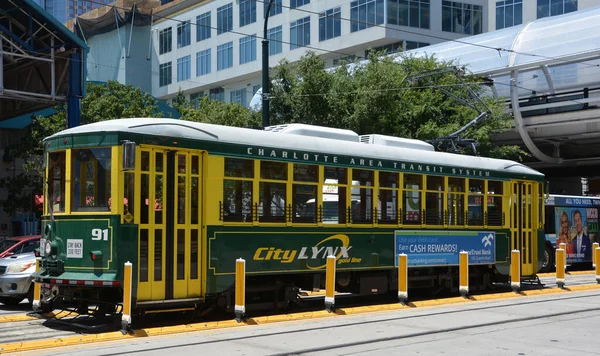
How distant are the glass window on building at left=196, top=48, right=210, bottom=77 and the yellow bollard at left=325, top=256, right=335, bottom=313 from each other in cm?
5554

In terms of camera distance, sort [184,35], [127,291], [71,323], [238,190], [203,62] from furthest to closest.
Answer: [184,35]
[203,62]
[238,190]
[71,323]
[127,291]

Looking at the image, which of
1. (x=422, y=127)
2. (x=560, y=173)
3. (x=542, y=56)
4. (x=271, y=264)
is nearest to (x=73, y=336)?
(x=271, y=264)

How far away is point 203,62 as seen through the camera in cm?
6831

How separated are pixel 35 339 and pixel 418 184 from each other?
8552 millimetres

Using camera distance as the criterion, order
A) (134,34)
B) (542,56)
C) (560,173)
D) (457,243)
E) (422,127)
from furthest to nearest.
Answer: (134,34), (560,173), (542,56), (422,127), (457,243)

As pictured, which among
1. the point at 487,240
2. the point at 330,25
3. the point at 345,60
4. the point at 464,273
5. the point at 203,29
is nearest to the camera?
the point at 464,273

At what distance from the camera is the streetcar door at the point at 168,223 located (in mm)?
12016

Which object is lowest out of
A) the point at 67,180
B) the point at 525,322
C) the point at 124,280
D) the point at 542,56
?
the point at 525,322

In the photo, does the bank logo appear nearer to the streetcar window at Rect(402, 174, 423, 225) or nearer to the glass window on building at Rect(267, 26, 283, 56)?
the streetcar window at Rect(402, 174, 423, 225)

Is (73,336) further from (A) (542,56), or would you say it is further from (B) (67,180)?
(A) (542,56)

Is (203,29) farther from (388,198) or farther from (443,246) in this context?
(388,198)

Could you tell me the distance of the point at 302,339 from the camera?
1123 cm

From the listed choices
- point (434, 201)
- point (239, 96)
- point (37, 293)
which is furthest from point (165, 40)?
point (37, 293)

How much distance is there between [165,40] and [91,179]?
2444 inches
